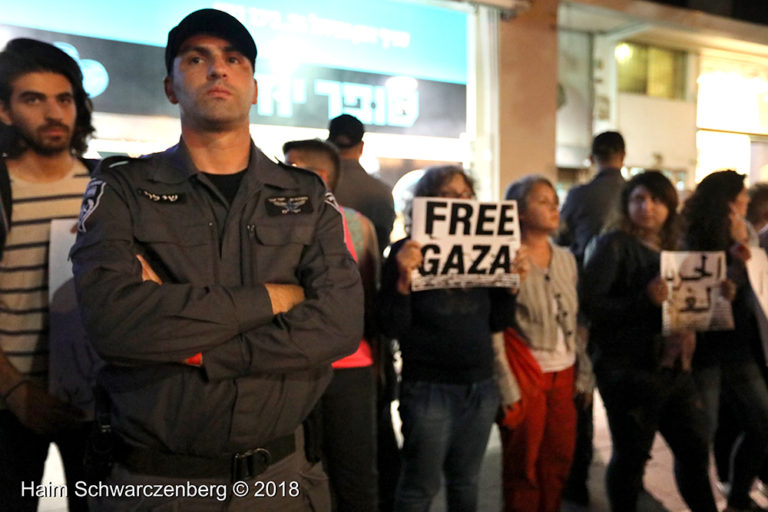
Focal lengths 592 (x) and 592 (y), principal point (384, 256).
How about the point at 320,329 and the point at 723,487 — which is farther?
the point at 723,487

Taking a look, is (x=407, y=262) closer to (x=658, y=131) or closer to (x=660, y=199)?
(x=660, y=199)

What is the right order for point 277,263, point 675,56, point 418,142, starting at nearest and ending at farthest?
1. point 277,263
2. point 418,142
3. point 675,56

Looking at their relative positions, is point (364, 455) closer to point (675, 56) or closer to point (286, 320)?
point (286, 320)

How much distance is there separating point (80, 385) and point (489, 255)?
1.77m

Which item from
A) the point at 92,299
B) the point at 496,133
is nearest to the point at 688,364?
the point at 92,299

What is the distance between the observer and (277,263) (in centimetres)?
182

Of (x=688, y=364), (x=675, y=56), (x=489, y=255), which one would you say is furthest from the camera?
(x=675, y=56)

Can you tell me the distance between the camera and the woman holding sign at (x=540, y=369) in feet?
9.58

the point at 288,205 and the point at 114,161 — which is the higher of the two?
the point at 114,161

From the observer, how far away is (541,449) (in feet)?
9.89

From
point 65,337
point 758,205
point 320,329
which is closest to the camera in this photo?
point 320,329

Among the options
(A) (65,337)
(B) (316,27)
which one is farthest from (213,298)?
(B) (316,27)

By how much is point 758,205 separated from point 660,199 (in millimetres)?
1775

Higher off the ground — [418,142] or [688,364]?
[418,142]
